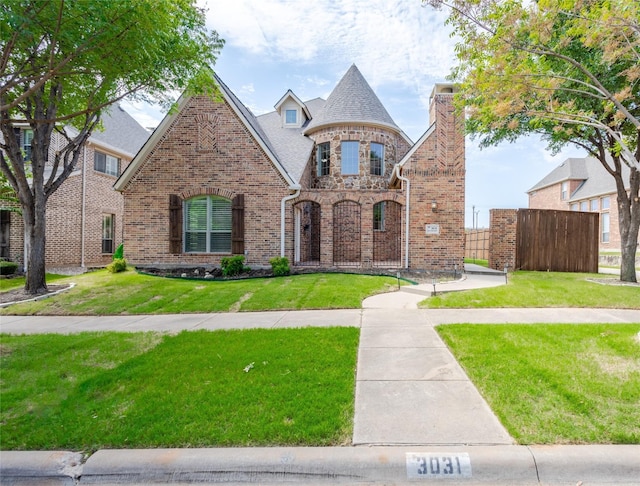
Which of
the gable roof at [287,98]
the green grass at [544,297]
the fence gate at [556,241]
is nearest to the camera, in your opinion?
the green grass at [544,297]

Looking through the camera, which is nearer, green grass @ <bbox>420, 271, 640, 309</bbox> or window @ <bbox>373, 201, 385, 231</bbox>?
green grass @ <bbox>420, 271, 640, 309</bbox>

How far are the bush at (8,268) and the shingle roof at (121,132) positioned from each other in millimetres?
6422

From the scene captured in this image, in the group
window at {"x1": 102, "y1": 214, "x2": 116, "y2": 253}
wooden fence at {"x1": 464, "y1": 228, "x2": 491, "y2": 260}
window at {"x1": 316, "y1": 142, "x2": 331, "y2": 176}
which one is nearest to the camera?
wooden fence at {"x1": 464, "y1": 228, "x2": 491, "y2": 260}

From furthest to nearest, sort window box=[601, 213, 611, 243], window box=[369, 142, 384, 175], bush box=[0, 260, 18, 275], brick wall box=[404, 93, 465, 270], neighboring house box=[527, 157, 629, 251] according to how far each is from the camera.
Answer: window box=[601, 213, 611, 243]
neighboring house box=[527, 157, 629, 251]
window box=[369, 142, 384, 175]
bush box=[0, 260, 18, 275]
brick wall box=[404, 93, 465, 270]

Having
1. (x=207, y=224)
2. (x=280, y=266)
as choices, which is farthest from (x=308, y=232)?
(x=207, y=224)

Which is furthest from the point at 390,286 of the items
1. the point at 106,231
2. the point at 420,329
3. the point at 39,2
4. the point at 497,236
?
the point at 106,231

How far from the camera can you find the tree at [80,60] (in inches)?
239

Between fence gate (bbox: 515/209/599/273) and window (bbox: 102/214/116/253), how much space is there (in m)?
19.0

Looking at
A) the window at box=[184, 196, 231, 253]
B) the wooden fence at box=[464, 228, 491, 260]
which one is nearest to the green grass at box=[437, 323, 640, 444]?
the window at box=[184, 196, 231, 253]

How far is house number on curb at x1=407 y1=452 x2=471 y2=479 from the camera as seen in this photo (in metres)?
2.63

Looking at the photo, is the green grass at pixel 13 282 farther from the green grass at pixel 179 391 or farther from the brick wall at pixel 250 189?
the green grass at pixel 179 391

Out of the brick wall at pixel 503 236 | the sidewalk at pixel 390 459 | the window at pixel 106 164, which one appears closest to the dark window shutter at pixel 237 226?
the window at pixel 106 164

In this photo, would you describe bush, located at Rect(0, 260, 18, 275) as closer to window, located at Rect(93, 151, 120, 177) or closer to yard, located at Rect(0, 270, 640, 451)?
window, located at Rect(93, 151, 120, 177)

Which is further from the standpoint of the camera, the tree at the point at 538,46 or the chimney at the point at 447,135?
the chimney at the point at 447,135
